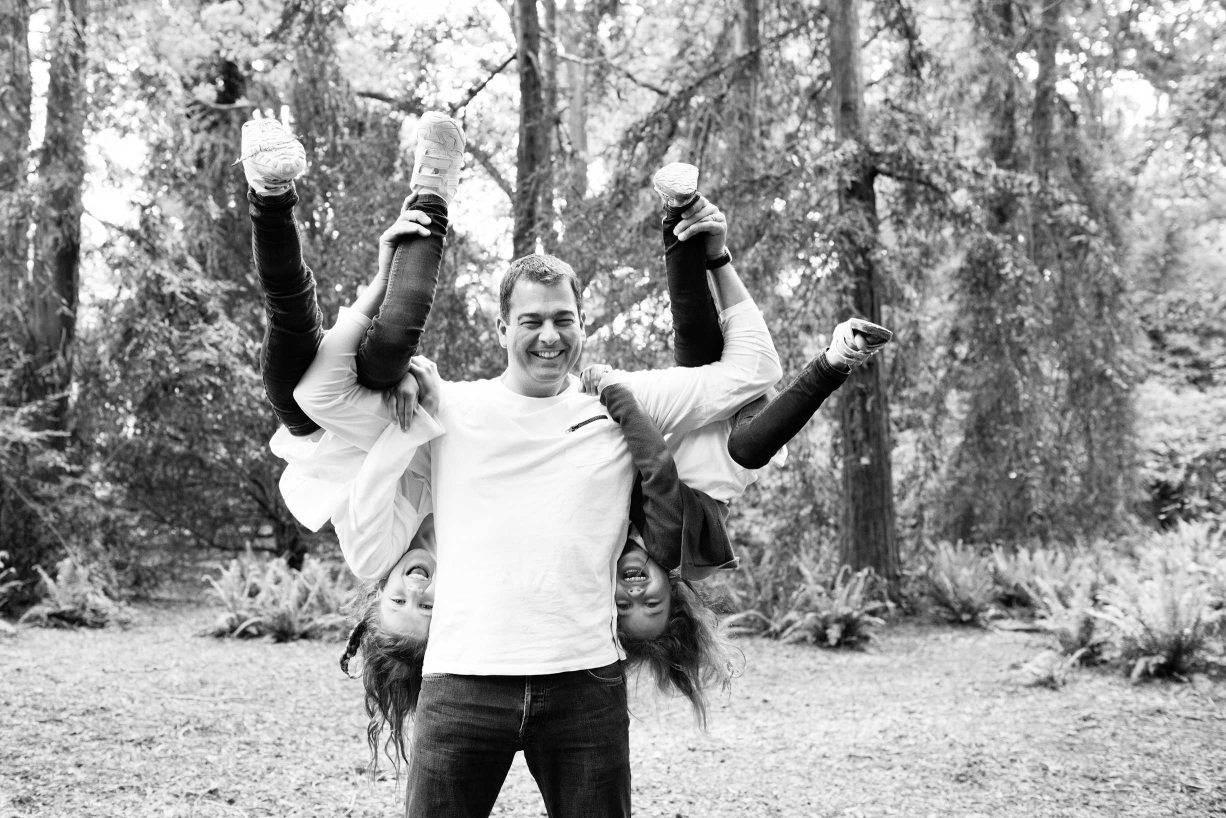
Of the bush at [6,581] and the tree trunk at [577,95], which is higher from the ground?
the tree trunk at [577,95]

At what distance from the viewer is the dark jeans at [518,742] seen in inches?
83.0

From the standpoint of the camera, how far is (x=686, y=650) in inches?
105

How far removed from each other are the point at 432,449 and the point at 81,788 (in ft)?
10.3

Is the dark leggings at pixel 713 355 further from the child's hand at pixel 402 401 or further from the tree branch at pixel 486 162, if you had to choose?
the tree branch at pixel 486 162

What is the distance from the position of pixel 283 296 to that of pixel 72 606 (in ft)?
28.2

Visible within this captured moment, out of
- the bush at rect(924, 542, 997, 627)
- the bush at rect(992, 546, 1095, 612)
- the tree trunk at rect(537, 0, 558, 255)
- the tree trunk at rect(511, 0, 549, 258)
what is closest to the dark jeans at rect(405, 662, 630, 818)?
the tree trunk at rect(537, 0, 558, 255)

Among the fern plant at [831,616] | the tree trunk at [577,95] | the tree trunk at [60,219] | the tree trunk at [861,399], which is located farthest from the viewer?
the tree trunk at [60,219]

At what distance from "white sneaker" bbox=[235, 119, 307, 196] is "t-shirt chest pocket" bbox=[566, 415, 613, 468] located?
0.78 meters

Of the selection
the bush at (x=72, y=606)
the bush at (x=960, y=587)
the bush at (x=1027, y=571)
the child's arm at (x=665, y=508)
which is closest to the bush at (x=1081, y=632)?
the bush at (x=960, y=587)

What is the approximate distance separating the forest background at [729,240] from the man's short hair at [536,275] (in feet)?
18.1

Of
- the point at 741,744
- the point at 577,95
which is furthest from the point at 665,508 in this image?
the point at 577,95

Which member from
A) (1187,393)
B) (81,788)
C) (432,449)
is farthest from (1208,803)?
(1187,393)

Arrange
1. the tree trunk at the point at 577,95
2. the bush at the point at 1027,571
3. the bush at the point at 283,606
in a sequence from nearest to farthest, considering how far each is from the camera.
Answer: the bush at the point at 283,606, the tree trunk at the point at 577,95, the bush at the point at 1027,571

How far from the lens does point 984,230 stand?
836 cm
